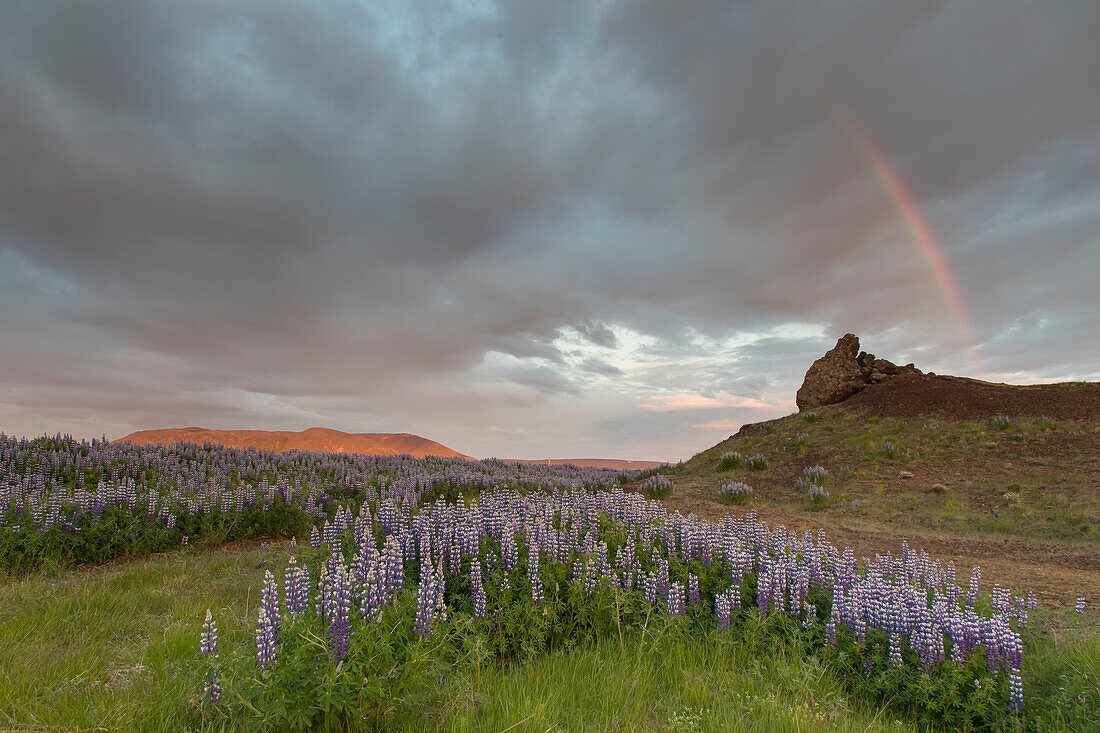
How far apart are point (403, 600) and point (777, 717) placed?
2.81m

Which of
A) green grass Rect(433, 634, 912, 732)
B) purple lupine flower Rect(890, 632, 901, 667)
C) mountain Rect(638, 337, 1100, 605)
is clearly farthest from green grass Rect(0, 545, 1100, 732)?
mountain Rect(638, 337, 1100, 605)

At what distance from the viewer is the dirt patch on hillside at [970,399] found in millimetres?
18500

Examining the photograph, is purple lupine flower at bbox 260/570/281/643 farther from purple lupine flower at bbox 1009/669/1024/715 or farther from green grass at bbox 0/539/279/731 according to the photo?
purple lupine flower at bbox 1009/669/1024/715

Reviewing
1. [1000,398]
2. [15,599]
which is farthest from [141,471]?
[1000,398]

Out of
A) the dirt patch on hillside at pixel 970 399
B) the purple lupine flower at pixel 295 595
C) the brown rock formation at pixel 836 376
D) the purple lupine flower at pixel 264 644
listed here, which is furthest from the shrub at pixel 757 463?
the purple lupine flower at pixel 264 644

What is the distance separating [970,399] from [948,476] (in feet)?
21.3

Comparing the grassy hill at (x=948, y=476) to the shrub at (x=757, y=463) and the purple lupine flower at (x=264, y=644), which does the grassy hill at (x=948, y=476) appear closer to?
the shrub at (x=757, y=463)

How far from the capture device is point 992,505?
13422 mm

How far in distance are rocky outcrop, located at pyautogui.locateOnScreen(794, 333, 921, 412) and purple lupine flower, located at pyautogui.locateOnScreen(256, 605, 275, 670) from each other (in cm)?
2424

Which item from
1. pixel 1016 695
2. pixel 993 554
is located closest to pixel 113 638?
pixel 1016 695

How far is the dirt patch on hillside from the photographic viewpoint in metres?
18.5

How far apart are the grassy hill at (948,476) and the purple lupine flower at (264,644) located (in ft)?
30.3

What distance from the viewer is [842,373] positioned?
2394 centimetres

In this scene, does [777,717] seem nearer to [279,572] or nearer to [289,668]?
[289,668]
